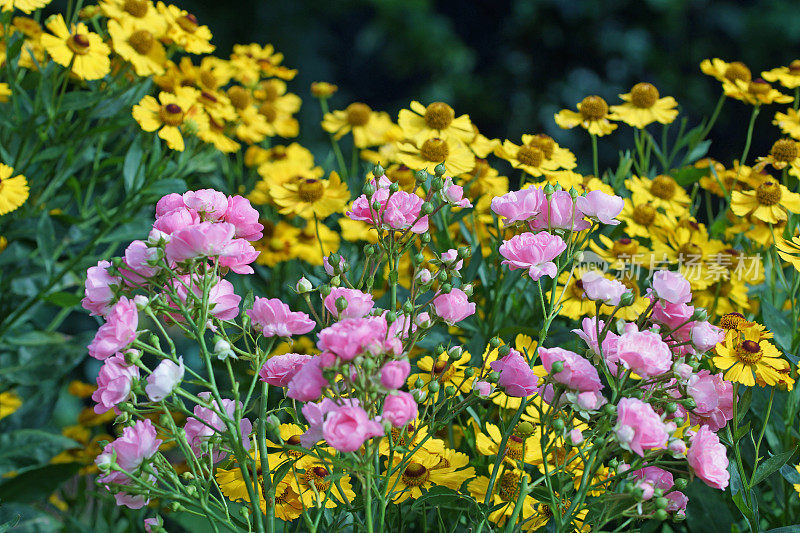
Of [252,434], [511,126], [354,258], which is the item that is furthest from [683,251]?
[511,126]

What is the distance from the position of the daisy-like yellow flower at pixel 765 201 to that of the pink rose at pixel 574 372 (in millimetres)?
493

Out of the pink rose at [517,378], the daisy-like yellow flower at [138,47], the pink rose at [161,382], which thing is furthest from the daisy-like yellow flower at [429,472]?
the daisy-like yellow flower at [138,47]

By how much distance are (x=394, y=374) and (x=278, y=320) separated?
0.45 ft

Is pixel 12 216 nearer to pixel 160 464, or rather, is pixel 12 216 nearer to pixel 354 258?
pixel 354 258

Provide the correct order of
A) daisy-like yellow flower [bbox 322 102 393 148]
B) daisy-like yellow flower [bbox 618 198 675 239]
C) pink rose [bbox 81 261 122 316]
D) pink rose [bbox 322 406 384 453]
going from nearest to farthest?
1. pink rose [bbox 322 406 384 453]
2. pink rose [bbox 81 261 122 316]
3. daisy-like yellow flower [bbox 618 198 675 239]
4. daisy-like yellow flower [bbox 322 102 393 148]

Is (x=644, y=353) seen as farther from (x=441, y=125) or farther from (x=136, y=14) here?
(x=136, y=14)

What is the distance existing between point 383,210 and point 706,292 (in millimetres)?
575


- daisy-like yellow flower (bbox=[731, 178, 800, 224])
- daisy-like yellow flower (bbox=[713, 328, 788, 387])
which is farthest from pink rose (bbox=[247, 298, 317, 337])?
daisy-like yellow flower (bbox=[731, 178, 800, 224])

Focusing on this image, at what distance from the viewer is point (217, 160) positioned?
143 cm

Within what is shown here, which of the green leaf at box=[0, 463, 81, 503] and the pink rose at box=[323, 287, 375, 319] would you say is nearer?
the pink rose at box=[323, 287, 375, 319]

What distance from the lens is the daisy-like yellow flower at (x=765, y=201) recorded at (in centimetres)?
88

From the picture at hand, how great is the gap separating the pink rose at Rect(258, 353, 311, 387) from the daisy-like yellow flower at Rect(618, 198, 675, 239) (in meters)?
0.58

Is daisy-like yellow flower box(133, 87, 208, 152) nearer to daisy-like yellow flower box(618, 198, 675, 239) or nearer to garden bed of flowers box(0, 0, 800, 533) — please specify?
garden bed of flowers box(0, 0, 800, 533)

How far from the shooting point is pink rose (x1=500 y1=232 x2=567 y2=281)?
0.54 meters
